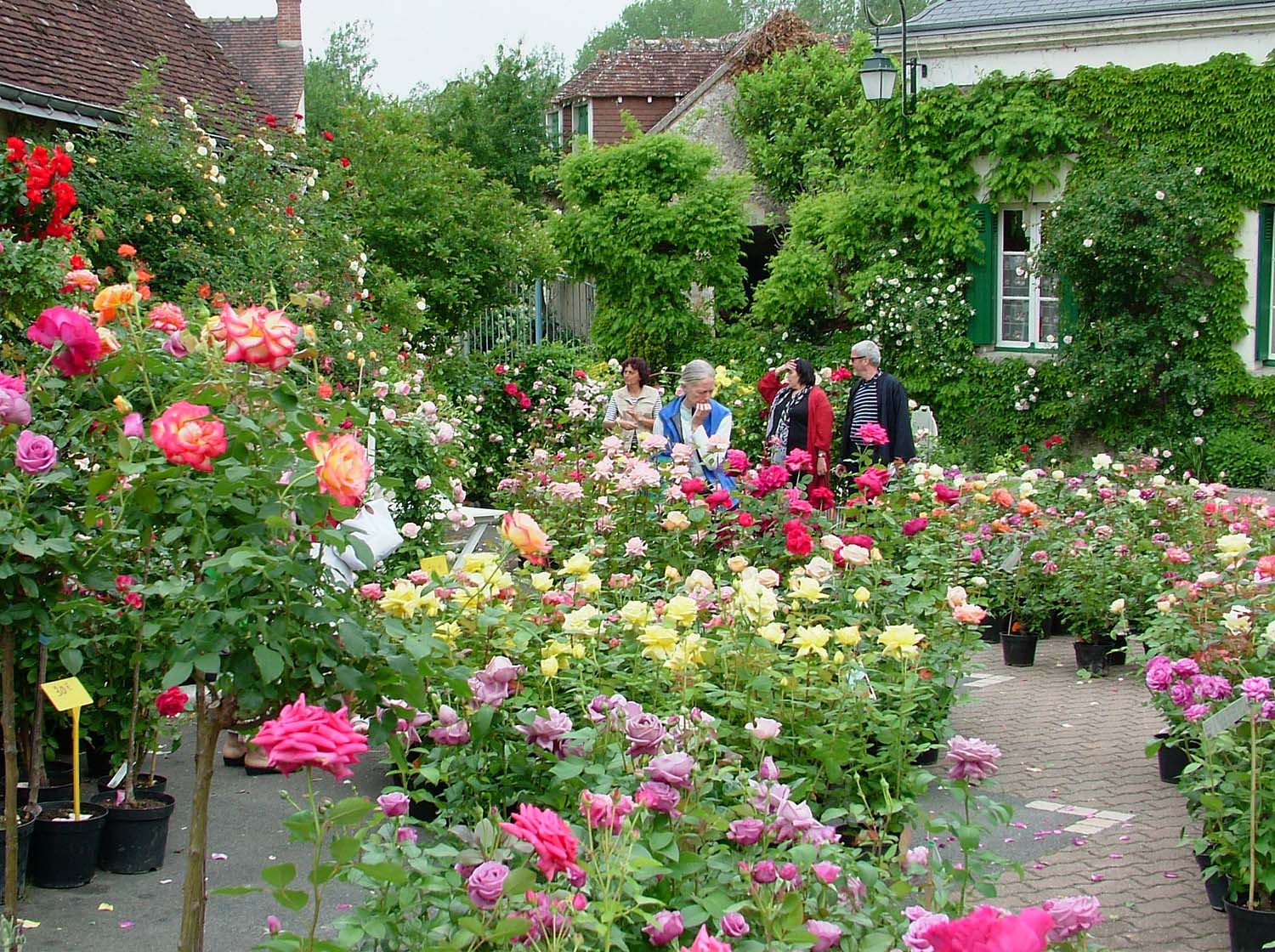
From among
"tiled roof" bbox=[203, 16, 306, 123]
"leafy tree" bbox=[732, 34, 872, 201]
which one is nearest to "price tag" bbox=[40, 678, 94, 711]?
"leafy tree" bbox=[732, 34, 872, 201]

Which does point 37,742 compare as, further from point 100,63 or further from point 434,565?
point 100,63

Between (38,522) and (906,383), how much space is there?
46.9 feet

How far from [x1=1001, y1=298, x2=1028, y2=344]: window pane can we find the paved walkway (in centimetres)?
915

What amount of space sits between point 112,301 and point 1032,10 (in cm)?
1527

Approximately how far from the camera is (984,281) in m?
16.7

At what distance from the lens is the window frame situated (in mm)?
16500

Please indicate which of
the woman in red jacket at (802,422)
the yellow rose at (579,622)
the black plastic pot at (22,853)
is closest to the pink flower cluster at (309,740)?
the yellow rose at (579,622)

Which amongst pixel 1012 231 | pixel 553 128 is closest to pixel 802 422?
pixel 1012 231

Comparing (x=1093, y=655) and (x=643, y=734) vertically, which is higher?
(x=643, y=734)

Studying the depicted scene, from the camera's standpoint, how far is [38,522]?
11.3 ft

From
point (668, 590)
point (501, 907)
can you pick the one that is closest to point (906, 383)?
point (668, 590)

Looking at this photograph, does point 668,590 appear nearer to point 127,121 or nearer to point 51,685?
point 51,685

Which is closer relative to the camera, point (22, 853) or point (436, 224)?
point (22, 853)

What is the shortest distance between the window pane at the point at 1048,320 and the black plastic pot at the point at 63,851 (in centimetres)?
1407
